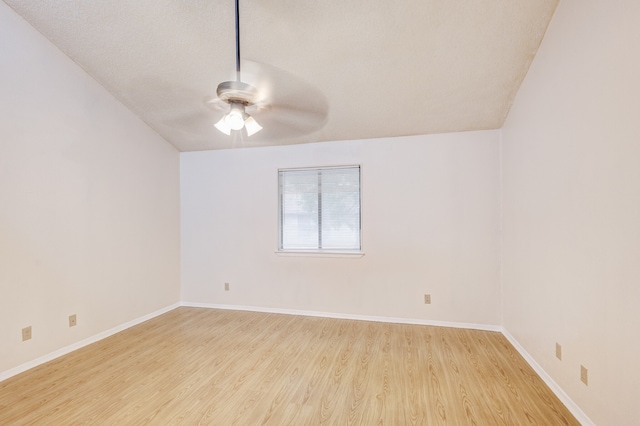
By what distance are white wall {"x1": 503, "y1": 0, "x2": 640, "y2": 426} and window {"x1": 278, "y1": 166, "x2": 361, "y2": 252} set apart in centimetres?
186

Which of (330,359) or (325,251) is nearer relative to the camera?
(330,359)

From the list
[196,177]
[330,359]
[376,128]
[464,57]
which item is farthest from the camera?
[196,177]

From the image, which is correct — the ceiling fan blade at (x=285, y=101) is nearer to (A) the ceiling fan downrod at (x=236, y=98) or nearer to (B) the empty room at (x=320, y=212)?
(B) the empty room at (x=320, y=212)

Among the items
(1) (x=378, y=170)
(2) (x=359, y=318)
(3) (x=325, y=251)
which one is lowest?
(2) (x=359, y=318)

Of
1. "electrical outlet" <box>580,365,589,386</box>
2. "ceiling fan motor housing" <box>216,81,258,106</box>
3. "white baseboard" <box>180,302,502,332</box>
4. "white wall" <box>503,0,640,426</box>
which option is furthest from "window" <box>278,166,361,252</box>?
"electrical outlet" <box>580,365,589,386</box>

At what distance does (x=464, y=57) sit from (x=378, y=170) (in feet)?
4.96

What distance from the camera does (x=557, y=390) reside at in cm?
209

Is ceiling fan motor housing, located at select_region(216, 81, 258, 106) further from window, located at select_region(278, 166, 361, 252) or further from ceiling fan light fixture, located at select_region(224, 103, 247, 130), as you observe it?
window, located at select_region(278, 166, 361, 252)

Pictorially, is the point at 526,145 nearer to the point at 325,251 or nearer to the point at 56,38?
the point at 325,251

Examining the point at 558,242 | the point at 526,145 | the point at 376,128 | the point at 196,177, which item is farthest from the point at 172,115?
the point at 558,242

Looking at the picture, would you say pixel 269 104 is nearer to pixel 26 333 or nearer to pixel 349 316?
pixel 349 316

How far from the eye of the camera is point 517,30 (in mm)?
2230

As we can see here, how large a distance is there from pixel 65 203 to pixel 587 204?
13.6 ft

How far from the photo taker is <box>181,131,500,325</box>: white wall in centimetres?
340
